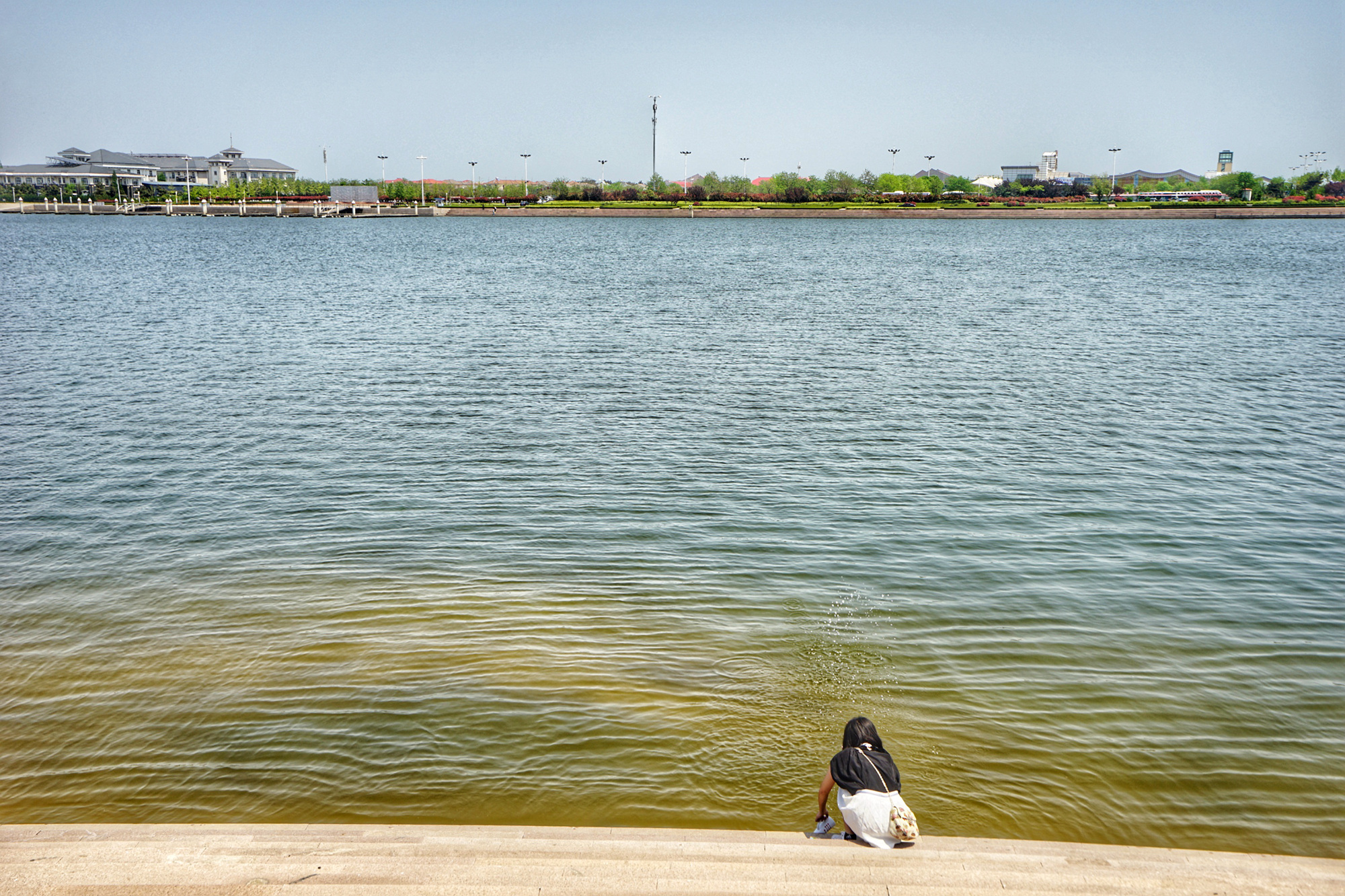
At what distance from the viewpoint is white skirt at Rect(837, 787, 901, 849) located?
6980 mm

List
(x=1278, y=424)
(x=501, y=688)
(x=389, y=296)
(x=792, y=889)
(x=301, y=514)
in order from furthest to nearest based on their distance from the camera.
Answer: (x=389, y=296), (x=1278, y=424), (x=301, y=514), (x=501, y=688), (x=792, y=889)

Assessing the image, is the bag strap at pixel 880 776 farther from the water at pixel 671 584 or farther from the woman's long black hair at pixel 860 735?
the water at pixel 671 584

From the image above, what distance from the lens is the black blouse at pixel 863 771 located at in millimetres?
7246

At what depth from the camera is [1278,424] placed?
23609mm

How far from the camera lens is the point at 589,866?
21.5 ft

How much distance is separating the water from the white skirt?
1341 mm

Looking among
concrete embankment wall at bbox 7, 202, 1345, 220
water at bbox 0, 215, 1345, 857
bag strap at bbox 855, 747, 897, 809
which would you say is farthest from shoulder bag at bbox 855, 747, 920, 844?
concrete embankment wall at bbox 7, 202, 1345, 220

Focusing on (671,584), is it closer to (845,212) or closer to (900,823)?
(900,823)

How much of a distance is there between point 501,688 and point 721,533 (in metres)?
5.99

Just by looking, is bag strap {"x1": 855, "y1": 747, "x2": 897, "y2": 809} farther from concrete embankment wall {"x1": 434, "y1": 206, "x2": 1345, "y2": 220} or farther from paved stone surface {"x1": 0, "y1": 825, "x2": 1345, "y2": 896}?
concrete embankment wall {"x1": 434, "y1": 206, "x2": 1345, "y2": 220}

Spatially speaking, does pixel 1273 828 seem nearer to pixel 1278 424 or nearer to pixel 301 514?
pixel 301 514

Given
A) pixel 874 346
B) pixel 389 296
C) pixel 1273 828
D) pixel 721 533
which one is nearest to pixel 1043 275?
pixel 874 346

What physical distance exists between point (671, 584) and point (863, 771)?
6.59m

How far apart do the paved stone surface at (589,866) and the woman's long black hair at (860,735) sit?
82cm
